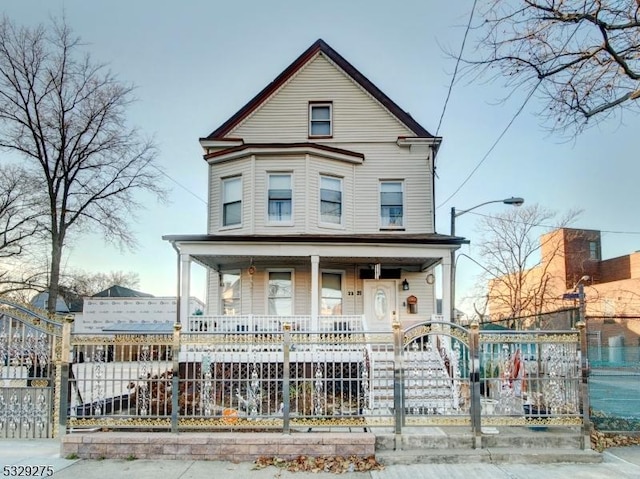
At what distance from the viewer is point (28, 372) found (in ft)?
24.8

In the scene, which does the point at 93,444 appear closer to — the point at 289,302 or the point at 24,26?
the point at 289,302

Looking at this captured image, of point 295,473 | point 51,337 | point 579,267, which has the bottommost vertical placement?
point 295,473

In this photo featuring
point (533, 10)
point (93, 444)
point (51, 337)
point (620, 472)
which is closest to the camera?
point (620, 472)

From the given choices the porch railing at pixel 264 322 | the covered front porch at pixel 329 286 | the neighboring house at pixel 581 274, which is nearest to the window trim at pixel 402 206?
the covered front porch at pixel 329 286

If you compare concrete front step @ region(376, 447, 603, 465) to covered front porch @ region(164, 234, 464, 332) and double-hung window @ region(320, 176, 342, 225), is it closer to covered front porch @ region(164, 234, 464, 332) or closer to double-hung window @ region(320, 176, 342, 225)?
covered front porch @ region(164, 234, 464, 332)

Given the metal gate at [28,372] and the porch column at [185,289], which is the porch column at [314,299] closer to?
the porch column at [185,289]

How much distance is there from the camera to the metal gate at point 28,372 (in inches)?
290

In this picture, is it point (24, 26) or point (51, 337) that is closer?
point (51, 337)

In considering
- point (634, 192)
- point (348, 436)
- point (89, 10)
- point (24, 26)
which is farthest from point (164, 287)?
point (348, 436)

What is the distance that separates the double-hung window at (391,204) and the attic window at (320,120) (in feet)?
8.49

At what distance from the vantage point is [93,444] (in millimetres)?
6660

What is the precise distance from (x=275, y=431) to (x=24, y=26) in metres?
18.4

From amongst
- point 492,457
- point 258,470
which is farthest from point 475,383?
point 258,470

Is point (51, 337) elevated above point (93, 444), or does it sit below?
above
